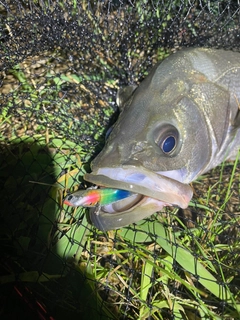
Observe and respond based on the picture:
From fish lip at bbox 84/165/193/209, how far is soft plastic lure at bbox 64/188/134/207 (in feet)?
0.35

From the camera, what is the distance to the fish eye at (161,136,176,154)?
196 cm

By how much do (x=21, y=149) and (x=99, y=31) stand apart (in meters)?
1.02

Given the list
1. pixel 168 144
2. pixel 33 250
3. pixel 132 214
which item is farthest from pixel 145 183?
pixel 33 250

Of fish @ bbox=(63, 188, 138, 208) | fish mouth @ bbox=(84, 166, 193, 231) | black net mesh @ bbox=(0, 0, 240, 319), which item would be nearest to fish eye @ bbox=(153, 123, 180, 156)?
fish mouth @ bbox=(84, 166, 193, 231)

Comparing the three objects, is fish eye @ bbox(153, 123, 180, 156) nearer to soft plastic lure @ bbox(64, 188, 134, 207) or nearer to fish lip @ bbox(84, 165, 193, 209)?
fish lip @ bbox(84, 165, 193, 209)

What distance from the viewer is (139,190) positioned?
1.79 metres

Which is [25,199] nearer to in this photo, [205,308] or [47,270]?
[47,270]

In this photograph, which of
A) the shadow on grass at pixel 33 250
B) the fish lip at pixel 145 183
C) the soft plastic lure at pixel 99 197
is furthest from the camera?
the shadow on grass at pixel 33 250

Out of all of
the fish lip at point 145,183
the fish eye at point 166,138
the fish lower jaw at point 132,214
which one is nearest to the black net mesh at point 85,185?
the fish lower jaw at point 132,214

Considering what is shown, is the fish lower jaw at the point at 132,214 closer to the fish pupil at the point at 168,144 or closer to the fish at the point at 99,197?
the fish at the point at 99,197

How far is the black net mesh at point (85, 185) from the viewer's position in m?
2.20

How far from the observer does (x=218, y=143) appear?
224 cm

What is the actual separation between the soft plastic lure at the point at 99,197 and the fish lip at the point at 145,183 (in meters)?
0.11

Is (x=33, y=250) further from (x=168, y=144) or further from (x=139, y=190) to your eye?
(x=168, y=144)
